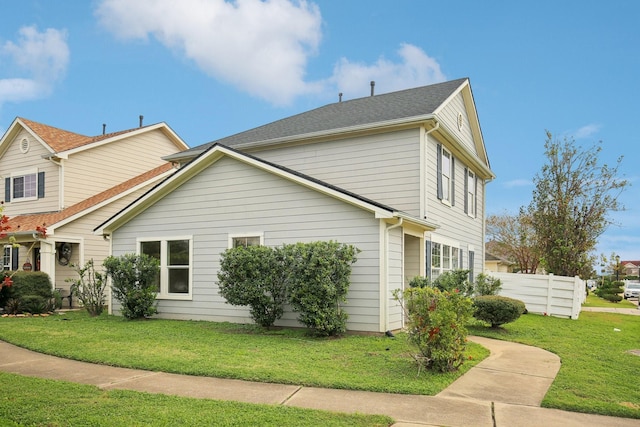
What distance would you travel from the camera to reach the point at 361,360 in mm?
7930

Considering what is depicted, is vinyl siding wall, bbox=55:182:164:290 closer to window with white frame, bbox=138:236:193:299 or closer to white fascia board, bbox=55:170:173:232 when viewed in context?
white fascia board, bbox=55:170:173:232

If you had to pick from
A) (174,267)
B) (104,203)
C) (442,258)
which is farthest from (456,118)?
(104,203)

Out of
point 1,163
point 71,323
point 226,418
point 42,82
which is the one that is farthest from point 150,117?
point 226,418

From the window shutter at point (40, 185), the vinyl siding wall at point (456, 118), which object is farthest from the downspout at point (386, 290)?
the window shutter at point (40, 185)

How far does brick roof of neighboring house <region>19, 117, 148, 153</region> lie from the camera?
63.6 ft

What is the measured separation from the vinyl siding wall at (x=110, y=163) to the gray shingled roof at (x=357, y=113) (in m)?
5.76

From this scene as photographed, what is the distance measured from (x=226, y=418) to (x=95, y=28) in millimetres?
14554

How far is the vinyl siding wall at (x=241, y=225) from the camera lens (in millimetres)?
10711

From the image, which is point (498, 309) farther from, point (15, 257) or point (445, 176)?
point (15, 257)

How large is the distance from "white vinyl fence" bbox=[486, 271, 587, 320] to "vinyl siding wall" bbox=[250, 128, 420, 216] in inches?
288

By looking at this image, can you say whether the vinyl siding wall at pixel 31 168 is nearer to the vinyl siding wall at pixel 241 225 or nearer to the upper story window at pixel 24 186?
the upper story window at pixel 24 186

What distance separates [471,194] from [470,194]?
15 cm

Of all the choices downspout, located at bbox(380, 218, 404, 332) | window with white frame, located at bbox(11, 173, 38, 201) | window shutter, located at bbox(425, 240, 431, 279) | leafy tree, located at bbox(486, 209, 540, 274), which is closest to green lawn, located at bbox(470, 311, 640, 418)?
window shutter, located at bbox(425, 240, 431, 279)

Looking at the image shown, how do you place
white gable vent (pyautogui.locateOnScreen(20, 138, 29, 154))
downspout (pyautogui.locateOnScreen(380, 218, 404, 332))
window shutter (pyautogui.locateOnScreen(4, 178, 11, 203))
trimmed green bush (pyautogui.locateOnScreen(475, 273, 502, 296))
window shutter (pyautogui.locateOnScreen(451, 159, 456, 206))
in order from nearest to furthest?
downspout (pyautogui.locateOnScreen(380, 218, 404, 332))
trimmed green bush (pyautogui.locateOnScreen(475, 273, 502, 296))
window shutter (pyautogui.locateOnScreen(451, 159, 456, 206))
white gable vent (pyautogui.locateOnScreen(20, 138, 29, 154))
window shutter (pyautogui.locateOnScreen(4, 178, 11, 203))
